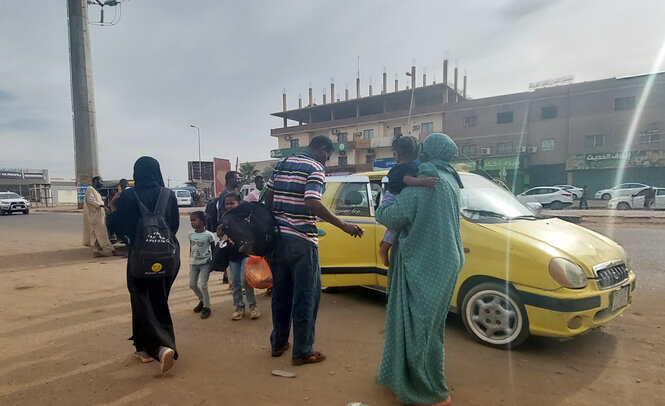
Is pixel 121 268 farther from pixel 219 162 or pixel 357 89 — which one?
pixel 357 89

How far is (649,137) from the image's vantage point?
27.8 m

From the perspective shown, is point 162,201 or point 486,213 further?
point 486,213

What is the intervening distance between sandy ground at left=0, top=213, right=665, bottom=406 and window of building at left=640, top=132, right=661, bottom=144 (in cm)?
3076

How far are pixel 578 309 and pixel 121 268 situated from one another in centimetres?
722

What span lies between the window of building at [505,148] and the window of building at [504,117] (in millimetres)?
1930

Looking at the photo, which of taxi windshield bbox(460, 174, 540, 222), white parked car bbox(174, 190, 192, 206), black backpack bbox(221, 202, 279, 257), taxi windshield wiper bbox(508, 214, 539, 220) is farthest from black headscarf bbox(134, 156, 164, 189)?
white parked car bbox(174, 190, 192, 206)

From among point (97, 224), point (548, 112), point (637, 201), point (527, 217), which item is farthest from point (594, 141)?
point (97, 224)

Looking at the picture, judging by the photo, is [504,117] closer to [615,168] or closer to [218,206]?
[615,168]

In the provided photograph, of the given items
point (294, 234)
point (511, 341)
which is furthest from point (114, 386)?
point (511, 341)

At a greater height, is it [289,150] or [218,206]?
[289,150]

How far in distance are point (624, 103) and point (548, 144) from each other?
5.79 meters

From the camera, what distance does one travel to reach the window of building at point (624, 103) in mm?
28359

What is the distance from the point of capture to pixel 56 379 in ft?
9.17

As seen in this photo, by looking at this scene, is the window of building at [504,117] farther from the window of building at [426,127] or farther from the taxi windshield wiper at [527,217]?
the taxi windshield wiper at [527,217]
